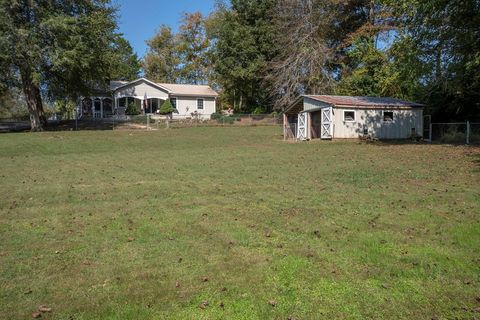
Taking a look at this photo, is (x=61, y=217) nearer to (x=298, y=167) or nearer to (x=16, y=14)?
(x=298, y=167)

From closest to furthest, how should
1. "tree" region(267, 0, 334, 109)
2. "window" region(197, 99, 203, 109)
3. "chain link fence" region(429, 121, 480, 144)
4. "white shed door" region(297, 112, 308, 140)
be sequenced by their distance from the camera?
"chain link fence" region(429, 121, 480, 144)
"white shed door" region(297, 112, 308, 140)
"tree" region(267, 0, 334, 109)
"window" region(197, 99, 203, 109)

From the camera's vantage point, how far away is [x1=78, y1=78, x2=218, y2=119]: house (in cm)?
4219

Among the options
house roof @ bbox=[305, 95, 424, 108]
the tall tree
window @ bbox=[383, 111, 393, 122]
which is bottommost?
window @ bbox=[383, 111, 393, 122]

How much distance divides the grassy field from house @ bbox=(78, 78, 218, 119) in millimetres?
32020

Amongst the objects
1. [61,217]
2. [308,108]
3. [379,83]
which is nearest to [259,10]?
[379,83]

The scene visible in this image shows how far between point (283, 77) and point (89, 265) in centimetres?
3454

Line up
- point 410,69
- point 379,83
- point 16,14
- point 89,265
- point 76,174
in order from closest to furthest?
1. point 89,265
2. point 76,174
3. point 410,69
4. point 16,14
5. point 379,83

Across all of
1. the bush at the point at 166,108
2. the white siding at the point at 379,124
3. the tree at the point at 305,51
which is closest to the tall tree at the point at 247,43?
the tree at the point at 305,51

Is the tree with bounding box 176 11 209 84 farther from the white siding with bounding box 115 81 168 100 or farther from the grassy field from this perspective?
the grassy field

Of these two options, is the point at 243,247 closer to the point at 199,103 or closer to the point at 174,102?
the point at 174,102

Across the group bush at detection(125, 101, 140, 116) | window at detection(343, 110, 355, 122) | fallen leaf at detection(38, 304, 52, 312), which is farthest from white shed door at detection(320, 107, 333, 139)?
bush at detection(125, 101, 140, 116)

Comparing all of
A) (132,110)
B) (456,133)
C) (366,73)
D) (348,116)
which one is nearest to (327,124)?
(348,116)

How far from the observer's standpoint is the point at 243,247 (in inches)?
205

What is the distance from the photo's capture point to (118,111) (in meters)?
42.8
